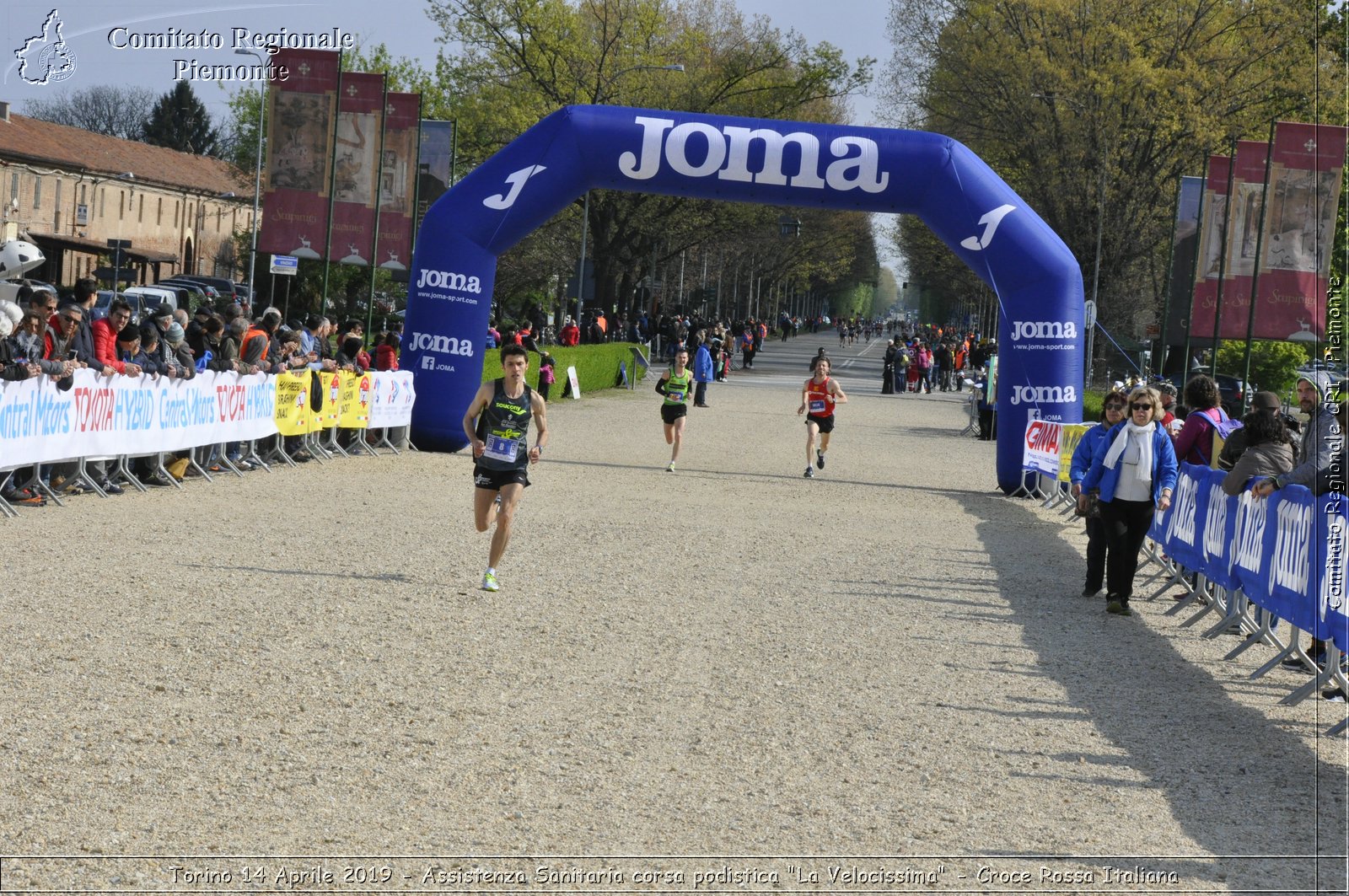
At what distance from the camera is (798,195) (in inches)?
834

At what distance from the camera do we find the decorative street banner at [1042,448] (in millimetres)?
19641

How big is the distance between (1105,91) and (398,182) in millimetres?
24894

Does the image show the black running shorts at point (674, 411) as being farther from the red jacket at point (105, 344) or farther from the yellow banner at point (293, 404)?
the red jacket at point (105, 344)

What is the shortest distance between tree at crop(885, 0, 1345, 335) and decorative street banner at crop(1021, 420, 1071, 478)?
25.3m

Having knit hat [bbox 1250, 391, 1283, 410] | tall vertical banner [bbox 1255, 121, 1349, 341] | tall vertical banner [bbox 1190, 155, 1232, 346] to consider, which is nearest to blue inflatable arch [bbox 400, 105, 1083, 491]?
tall vertical banner [bbox 1255, 121, 1349, 341]

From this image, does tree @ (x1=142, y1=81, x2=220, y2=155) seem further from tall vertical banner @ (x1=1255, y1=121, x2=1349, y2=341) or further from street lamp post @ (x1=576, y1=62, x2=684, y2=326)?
tall vertical banner @ (x1=1255, y1=121, x2=1349, y2=341)

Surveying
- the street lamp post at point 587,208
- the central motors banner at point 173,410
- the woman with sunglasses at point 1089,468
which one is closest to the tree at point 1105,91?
the street lamp post at point 587,208

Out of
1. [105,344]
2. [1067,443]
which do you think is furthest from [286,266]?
[105,344]

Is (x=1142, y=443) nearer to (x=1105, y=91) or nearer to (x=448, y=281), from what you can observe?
(x=448, y=281)

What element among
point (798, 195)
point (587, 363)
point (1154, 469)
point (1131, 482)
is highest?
point (798, 195)

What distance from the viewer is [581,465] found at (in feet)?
71.4

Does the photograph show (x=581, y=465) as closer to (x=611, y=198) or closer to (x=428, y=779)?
(x=428, y=779)

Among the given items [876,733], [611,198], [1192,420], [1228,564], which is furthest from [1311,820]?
[611,198]

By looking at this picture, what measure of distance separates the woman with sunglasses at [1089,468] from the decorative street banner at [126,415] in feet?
26.8
